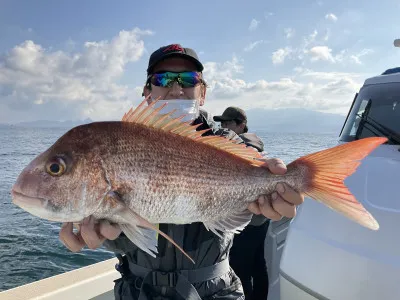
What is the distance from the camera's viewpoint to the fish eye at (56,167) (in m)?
1.91

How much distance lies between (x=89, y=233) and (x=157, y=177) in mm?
563

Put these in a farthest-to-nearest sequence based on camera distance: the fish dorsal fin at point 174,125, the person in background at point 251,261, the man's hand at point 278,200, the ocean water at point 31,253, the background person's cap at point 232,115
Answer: the ocean water at point 31,253 → the background person's cap at point 232,115 → the person in background at point 251,261 → the man's hand at point 278,200 → the fish dorsal fin at point 174,125

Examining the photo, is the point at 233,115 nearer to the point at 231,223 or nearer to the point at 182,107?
the point at 182,107

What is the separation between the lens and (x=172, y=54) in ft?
9.25

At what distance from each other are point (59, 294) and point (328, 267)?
334cm

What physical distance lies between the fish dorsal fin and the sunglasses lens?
0.73 m

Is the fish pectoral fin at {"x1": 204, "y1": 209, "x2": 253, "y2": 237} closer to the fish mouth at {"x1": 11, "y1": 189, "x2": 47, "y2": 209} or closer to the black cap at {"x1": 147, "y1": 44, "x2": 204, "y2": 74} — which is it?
the fish mouth at {"x1": 11, "y1": 189, "x2": 47, "y2": 209}

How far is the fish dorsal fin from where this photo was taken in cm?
211

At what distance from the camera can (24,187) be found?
6.10 feet

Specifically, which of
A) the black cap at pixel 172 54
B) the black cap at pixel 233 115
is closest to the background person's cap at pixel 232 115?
the black cap at pixel 233 115

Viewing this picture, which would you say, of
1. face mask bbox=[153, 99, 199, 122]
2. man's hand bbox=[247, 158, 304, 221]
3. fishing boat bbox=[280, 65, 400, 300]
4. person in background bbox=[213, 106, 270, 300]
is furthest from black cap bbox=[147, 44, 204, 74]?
person in background bbox=[213, 106, 270, 300]

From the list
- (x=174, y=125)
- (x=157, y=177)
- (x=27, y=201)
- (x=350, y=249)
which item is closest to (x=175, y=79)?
(x=174, y=125)

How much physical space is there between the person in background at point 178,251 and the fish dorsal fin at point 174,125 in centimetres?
22

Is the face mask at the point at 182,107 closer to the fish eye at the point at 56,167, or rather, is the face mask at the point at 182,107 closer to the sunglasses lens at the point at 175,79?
the sunglasses lens at the point at 175,79
